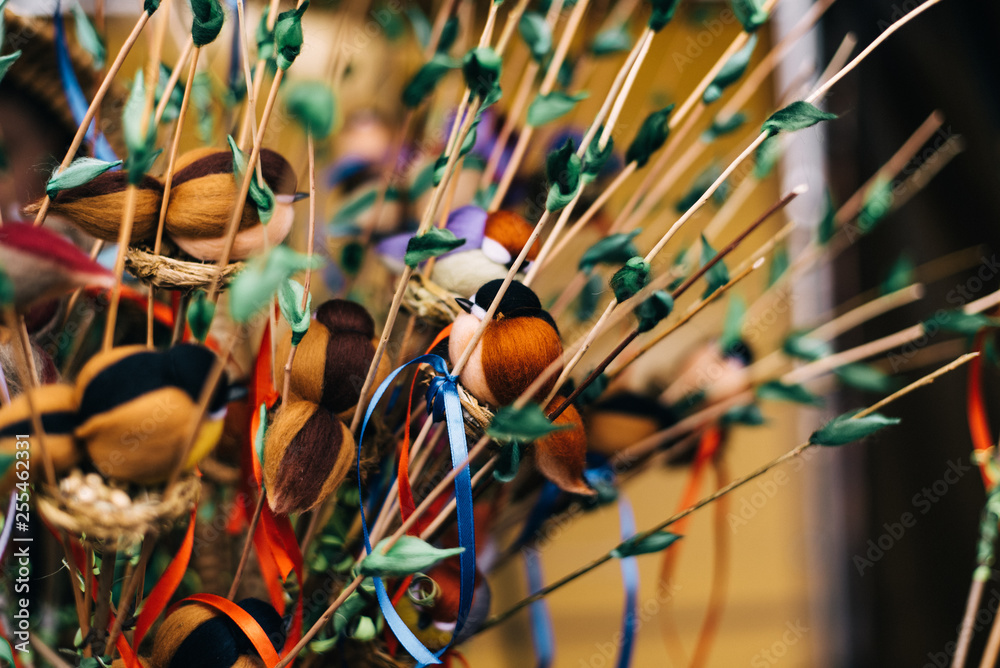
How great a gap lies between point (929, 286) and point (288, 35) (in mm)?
803

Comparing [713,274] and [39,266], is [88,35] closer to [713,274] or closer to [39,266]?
[39,266]

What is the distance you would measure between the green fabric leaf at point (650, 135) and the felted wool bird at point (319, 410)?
17 centimetres

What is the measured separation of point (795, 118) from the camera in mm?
282

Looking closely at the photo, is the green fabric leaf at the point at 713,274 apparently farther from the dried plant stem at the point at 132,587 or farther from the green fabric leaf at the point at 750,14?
the dried plant stem at the point at 132,587

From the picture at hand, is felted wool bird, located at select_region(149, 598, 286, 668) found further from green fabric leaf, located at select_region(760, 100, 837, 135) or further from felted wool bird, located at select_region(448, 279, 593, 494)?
green fabric leaf, located at select_region(760, 100, 837, 135)

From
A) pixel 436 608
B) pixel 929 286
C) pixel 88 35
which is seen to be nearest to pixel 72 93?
pixel 88 35

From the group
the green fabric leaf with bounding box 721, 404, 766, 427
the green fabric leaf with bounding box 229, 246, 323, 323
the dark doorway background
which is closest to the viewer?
the green fabric leaf with bounding box 229, 246, 323, 323

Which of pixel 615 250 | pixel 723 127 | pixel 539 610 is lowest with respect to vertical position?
pixel 539 610

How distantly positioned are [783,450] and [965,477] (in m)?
0.20

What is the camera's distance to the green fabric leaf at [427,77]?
336 millimetres

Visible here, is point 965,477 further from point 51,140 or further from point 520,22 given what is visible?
point 51,140

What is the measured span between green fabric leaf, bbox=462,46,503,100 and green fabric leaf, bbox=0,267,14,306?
0.60ft

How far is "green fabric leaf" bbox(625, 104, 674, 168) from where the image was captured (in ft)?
1.10

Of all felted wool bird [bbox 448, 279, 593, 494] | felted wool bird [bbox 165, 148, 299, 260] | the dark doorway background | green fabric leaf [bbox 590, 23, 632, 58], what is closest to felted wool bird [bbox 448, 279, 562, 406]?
felted wool bird [bbox 448, 279, 593, 494]
